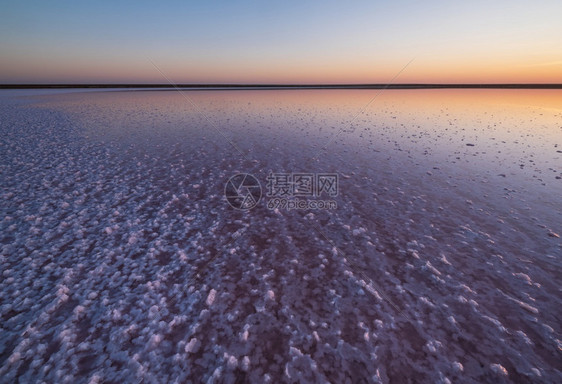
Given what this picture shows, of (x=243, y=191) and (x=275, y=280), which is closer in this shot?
(x=275, y=280)

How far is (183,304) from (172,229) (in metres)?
2.67

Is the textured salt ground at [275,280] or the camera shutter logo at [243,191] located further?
the camera shutter logo at [243,191]

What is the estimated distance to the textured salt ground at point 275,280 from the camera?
3541mm

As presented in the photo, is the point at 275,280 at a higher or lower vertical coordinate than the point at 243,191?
higher

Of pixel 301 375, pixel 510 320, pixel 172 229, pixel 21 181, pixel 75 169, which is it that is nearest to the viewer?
pixel 301 375

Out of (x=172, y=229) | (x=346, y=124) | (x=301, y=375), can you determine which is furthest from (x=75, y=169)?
Result: (x=346, y=124)

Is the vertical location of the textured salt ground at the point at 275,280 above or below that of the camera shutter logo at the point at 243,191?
above

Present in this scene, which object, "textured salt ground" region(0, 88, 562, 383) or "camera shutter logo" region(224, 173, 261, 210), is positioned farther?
"camera shutter logo" region(224, 173, 261, 210)

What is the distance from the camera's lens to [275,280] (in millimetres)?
5066

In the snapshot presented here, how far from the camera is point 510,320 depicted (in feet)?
13.8

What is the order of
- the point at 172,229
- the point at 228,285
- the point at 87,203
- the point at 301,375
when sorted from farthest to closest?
the point at 87,203 < the point at 172,229 < the point at 228,285 < the point at 301,375

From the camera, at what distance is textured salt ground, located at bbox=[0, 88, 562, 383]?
354 centimetres

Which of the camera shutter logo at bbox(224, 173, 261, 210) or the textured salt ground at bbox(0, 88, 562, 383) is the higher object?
the textured salt ground at bbox(0, 88, 562, 383)

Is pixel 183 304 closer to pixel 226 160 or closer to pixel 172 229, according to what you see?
pixel 172 229
